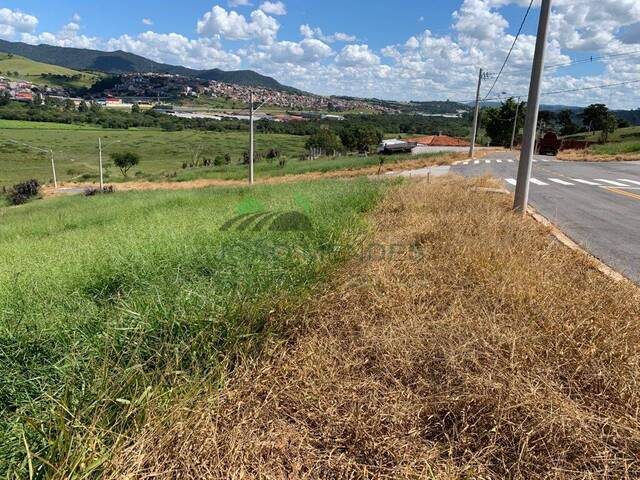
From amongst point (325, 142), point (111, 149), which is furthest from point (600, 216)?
point (111, 149)

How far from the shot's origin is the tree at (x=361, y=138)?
9125 cm

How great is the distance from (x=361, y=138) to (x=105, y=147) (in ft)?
178

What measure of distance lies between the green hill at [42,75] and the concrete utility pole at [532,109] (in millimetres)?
183955

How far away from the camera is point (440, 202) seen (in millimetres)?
8547

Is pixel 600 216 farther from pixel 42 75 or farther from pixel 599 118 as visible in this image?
pixel 42 75

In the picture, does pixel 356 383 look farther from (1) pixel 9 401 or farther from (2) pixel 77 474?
(1) pixel 9 401

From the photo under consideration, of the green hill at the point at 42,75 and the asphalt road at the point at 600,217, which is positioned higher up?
the green hill at the point at 42,75

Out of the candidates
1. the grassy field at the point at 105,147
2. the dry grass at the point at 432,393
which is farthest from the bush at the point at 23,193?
the dry grass at the point at 432,393

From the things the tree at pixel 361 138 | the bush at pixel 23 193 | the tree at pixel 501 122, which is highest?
the tree at pixel 501 122

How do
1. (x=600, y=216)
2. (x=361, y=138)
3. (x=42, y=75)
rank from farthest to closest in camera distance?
1. (x=42, y=75)
2. (x=361, y=138)
3. (x=600, y=216)

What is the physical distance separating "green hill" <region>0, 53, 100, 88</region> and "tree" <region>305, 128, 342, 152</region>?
374ft

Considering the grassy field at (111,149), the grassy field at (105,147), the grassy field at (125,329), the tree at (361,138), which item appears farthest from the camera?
the tree at (361,138)

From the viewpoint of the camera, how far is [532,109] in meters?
7.87

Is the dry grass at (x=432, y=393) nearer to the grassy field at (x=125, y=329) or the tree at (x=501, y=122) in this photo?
the grassy field at (x=125, y=329)
